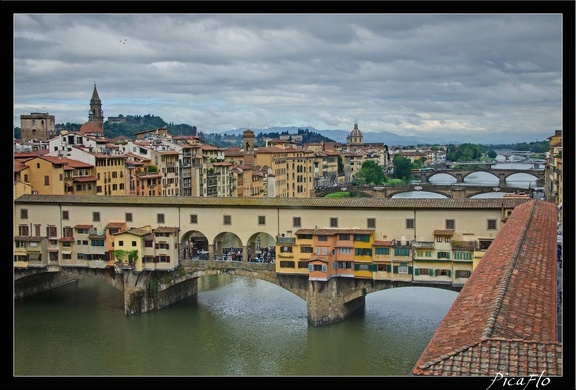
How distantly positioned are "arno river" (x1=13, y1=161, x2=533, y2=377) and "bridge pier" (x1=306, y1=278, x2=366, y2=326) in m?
0.19

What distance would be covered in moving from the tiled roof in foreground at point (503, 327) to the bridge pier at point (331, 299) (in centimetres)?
763

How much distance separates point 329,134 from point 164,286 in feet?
190

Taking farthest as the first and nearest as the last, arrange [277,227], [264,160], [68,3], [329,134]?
[329,134] → [264,160] → [277,227] → [68,3]

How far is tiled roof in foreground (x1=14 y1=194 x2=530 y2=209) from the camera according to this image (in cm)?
1233

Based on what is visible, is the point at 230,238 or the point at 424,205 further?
the point at 230,238

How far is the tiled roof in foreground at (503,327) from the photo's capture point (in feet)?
7.55

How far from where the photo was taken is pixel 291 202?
13305 millimetres

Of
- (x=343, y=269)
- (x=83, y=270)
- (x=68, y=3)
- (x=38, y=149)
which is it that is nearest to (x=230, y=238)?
(x=38, y=149)

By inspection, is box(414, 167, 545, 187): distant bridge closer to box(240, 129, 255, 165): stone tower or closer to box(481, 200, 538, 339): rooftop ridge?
box(240, 129, 255, 165): stone tower

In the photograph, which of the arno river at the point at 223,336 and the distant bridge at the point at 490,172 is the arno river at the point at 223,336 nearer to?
the arno river at the point at 223,336

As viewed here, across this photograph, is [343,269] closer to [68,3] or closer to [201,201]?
[201,201]

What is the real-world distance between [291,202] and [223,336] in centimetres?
301

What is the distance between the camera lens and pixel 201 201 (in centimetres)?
1377
